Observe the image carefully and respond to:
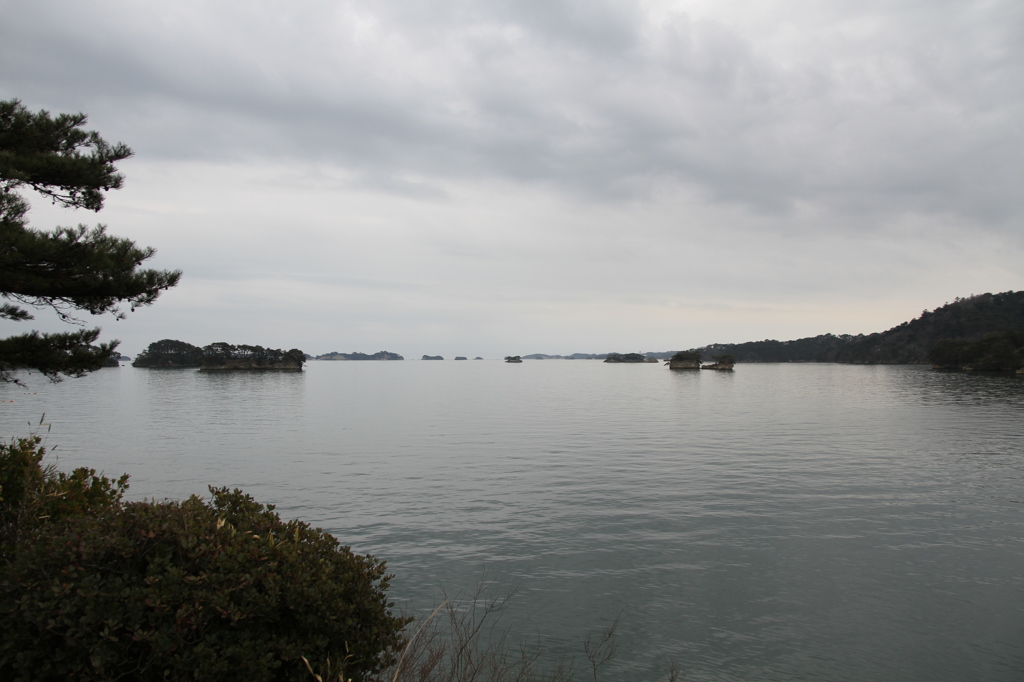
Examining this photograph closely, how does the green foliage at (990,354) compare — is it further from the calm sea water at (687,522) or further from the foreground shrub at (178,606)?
the foreground shrub at (178,606)

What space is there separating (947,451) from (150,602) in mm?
38246

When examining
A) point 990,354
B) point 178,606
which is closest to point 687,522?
point 178,606

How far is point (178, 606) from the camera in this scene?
556 centimetres

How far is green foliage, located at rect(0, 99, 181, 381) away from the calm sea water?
484cm

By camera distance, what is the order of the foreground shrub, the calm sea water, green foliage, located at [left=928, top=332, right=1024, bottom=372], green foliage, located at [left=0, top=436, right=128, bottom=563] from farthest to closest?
green foliage, located at [left=928, top=332, right=1024, bottom=372]
the calm sea water
green foliage, located at [left=0, top=436, right=128, bottom=563]
the foreground shrub

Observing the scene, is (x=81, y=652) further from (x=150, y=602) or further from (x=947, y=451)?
(x=947, y=451)

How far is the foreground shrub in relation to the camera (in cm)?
534

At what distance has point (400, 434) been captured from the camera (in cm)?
4144

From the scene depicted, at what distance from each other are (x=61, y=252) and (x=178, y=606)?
9.90m

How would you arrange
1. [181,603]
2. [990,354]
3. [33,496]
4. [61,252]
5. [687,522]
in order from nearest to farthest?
[181,603] → [33,496] → [61,252] → [687,522] → [990,354]

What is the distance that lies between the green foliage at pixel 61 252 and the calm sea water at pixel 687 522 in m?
4.84

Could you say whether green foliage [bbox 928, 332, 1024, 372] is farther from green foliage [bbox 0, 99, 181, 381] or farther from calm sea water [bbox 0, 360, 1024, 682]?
green foliage [bbox 0, 99, 181, 381]

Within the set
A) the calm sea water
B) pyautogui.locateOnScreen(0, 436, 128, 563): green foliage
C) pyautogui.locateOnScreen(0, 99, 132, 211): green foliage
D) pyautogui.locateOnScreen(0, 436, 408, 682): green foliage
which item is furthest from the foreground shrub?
pyautogui.locateOnScreen(0, 99, 132, 211): green foliage

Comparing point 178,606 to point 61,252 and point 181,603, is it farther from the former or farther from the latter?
point 61,252
